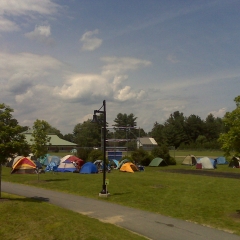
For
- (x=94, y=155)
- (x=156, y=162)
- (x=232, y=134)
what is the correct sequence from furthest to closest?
(x=156, y=162), (x=94, y=155), (x=232, y=134)

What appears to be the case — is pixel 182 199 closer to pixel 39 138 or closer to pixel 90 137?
pixel 39 138

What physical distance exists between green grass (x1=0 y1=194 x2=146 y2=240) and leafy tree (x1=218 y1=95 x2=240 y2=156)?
5342 millimetres

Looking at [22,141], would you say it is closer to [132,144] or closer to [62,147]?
[132,144]

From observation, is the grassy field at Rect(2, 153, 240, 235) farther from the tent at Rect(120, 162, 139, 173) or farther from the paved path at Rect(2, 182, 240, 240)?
the tent at Rect(120, 162, 139, 173)

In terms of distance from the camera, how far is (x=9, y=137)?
608 inches

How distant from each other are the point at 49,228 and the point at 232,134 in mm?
7536

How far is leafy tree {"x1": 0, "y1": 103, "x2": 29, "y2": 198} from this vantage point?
15.0m

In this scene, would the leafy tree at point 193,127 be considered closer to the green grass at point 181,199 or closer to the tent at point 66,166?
the tent at point 66,166

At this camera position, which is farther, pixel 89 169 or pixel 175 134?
pixel 175 134

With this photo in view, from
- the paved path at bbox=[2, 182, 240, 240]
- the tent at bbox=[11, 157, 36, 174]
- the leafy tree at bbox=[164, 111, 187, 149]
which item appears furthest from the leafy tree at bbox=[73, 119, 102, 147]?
the paved path at bbox=[2, 182, 240, 240]

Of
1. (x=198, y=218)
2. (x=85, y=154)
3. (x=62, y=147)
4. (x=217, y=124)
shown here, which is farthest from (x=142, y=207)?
(x=217, y=124)

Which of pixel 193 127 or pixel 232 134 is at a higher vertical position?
pixel 193 127

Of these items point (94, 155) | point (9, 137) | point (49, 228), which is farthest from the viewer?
point (94, 155)

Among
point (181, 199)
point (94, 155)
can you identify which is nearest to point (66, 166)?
point (94, 155)
